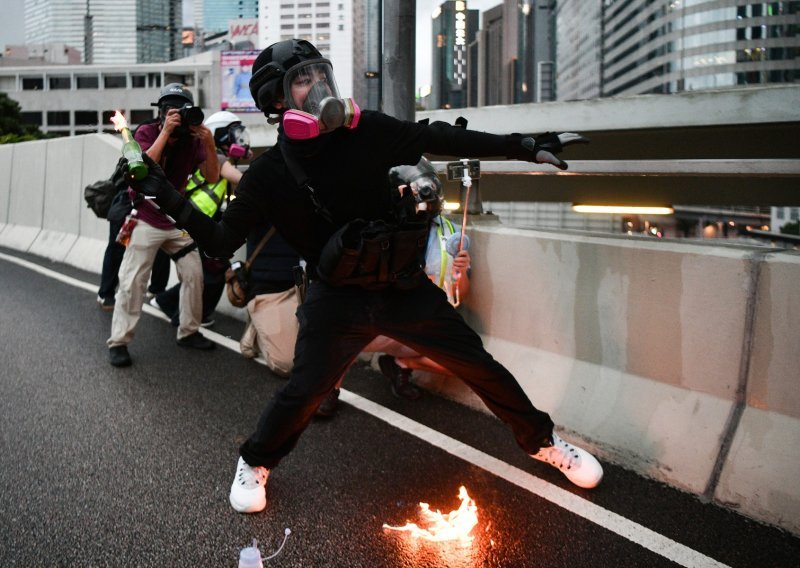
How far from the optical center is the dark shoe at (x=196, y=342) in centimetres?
639

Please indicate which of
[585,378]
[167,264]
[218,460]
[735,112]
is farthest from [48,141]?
[735,112]

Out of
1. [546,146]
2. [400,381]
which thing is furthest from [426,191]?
[400,381]

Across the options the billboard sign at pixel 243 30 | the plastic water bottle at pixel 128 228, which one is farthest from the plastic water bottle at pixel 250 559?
the billboard sign at pixel 243 30

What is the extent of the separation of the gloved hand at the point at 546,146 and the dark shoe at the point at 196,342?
3.72 metres

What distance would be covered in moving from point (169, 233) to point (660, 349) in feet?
12.9

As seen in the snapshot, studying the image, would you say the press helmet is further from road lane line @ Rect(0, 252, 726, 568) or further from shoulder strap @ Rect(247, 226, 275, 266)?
road lane line @ Rect(0, 252, 726, 568)

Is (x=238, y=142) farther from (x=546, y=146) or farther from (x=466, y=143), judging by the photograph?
(x=546, y=146)

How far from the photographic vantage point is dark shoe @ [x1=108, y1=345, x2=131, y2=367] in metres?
Answer: 5.84

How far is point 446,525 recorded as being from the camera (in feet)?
10.8

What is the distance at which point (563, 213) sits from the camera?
59750 millimetres

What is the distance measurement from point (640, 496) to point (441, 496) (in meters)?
0.91

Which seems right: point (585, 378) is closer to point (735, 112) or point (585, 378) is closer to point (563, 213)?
point (735, 112)

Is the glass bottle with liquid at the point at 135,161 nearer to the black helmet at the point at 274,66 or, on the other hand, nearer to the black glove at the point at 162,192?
the black glove at the point at 162,192

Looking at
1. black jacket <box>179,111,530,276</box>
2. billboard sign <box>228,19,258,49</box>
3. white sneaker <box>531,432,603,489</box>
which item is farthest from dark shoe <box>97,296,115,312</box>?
billboard sign <box>228,19,258,49</box>
